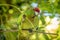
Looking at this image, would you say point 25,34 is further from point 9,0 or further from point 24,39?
point 9,0

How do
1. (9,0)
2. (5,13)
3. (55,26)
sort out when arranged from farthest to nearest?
(9,0) → (5,13) → (55,26)

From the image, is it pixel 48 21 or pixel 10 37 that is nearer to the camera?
pixel 10 37

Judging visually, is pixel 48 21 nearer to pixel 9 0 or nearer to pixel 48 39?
pixel 48 39

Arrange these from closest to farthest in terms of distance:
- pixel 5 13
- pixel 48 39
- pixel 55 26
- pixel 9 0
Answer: pixel 48 39 < pixel 55 26 < pixel 5 13 < pixel 9 0

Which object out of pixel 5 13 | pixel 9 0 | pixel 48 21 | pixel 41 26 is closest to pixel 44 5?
pixel 48 21

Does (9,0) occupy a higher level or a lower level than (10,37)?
higher

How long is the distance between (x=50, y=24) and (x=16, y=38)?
0.25 m

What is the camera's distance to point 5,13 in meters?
1.30

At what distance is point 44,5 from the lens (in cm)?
108

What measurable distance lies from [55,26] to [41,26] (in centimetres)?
17

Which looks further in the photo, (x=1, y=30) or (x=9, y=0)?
(x=9, y=0)

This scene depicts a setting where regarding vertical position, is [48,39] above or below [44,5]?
below

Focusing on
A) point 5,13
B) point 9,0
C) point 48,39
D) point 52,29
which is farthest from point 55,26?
point 9,0

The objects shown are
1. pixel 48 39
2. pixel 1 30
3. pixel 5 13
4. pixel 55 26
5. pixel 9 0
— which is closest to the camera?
pixel 48 39
